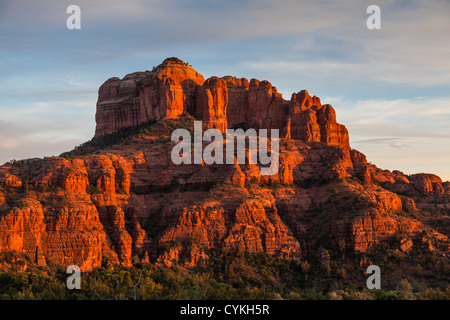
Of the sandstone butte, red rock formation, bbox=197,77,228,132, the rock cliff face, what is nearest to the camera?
the sandstone butte

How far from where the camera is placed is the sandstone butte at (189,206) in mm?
101312

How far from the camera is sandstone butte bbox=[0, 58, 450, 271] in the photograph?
101312 millimetres

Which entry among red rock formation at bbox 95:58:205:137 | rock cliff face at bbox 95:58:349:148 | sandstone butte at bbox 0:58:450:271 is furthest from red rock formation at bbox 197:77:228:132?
red rock formation at bbox 95:58:205:137

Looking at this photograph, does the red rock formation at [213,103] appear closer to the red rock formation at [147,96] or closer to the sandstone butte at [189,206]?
the sandstone butte at [189,206]

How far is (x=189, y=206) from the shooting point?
110 metres

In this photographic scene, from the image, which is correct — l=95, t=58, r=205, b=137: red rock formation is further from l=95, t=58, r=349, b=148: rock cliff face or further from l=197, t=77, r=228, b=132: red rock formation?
l=197, t=77, r=228, b=132: red rock formation

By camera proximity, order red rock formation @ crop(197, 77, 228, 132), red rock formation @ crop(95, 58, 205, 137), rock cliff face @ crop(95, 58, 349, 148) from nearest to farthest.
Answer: red rock formation @ crop(197, 77, 228, 132), red rock formation @ crop(95, 58, 205, 137), rock cliff face @ crop(95, 58, 349, 148)

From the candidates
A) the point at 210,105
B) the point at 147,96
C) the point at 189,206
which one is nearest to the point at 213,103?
the point at 210,105

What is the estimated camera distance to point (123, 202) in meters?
113

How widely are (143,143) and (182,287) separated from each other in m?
44.8

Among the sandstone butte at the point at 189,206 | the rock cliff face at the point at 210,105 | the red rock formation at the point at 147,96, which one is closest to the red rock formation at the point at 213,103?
the rock cliff face at the point at 210,105

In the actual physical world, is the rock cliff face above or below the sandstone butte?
above

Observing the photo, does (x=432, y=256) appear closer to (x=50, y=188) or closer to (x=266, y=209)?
(x=266, y=209)

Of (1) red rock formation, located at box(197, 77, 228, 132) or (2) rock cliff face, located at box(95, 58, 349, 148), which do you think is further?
(2) rock cliff face, located at box(95, 58, 349, 148)
